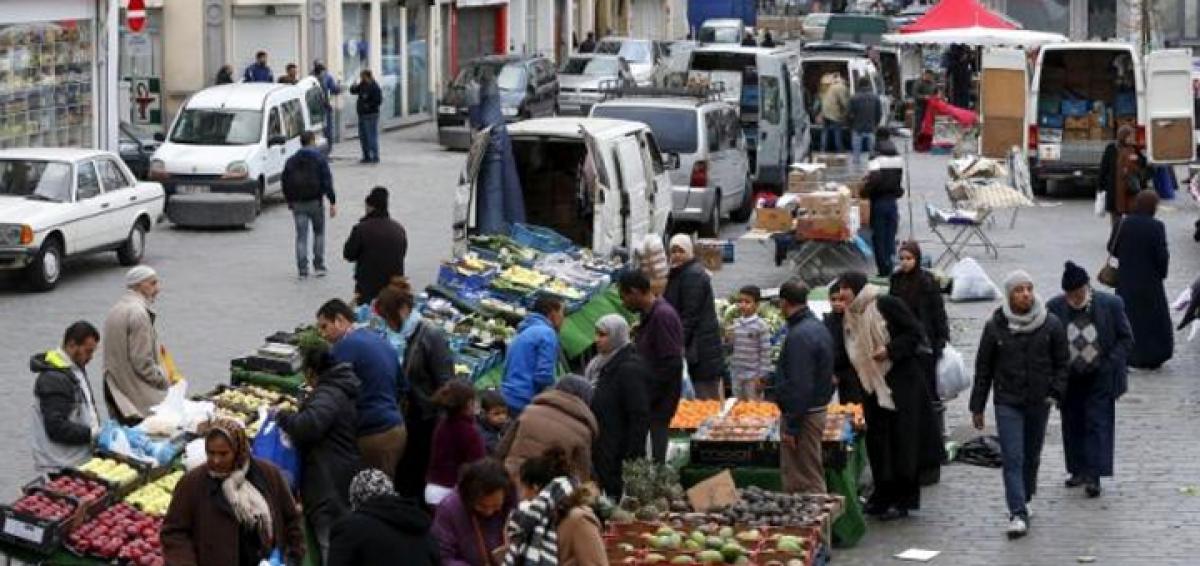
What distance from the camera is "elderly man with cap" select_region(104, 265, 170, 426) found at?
646 inches

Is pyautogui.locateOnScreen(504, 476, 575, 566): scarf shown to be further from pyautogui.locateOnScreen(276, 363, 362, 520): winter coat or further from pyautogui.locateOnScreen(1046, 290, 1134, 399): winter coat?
pyautogui.locateOnScreen(1046, 290, 1134, 399): winter coat

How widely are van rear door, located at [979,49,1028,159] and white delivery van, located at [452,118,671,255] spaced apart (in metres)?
16.7

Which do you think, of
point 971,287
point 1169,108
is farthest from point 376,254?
point 1169,108

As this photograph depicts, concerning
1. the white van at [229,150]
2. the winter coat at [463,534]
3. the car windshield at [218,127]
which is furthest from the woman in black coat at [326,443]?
the car windshield at [218,127]

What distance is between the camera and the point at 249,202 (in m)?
32.7

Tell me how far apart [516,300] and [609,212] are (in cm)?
400

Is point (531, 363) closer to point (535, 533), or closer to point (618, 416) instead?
point (618, 416)

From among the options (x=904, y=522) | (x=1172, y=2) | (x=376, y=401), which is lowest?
(x=904, y=522)

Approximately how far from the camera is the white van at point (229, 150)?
3253 cm

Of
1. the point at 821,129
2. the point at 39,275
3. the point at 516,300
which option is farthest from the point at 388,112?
the point at 516,300

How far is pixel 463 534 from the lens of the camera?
11.7 meters

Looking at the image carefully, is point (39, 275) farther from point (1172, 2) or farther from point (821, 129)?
point (1172, 2)

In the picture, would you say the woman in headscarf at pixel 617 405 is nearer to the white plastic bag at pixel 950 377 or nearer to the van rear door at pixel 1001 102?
the white plastic bag at pixel 950 377

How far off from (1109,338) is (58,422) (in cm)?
696
